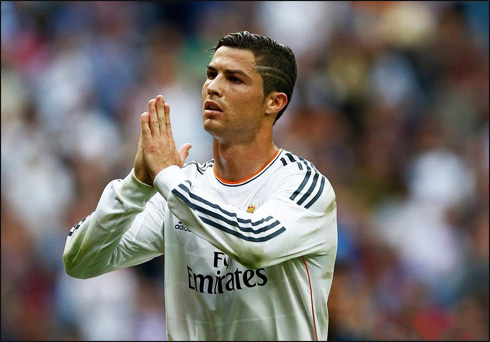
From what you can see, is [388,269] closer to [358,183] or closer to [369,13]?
[358,183]

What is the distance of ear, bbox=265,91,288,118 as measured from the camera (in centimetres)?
389

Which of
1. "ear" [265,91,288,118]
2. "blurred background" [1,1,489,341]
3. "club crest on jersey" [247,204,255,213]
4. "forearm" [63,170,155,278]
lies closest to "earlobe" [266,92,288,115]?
"ear" [265,91,288,118]

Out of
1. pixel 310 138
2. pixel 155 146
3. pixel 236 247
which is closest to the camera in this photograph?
pixel 236 247

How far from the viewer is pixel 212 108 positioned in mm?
3729

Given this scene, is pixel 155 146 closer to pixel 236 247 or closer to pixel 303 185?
pixel 236 247

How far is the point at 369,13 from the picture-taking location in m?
7.95

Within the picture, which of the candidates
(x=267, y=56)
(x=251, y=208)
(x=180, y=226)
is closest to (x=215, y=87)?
(x=267, y=56)

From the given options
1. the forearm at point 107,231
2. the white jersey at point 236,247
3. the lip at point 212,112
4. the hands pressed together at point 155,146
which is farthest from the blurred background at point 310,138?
the hands pressed together at point 155,146

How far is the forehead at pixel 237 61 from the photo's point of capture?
3773 mm

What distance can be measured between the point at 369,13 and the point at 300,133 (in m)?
1.59

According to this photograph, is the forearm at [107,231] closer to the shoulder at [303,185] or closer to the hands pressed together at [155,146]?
the hands pressed together at [155,146]

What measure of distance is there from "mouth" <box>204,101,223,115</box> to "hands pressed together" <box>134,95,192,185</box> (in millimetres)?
293

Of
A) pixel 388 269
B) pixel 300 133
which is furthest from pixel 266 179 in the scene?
pixel 300 133

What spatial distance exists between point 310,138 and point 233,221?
4.22 m
